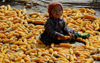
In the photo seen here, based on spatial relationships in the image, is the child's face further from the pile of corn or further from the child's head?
the pile of corn

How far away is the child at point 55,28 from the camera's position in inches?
148

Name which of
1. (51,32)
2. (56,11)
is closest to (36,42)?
(51,32)

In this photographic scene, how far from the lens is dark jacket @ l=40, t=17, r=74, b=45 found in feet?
12.5

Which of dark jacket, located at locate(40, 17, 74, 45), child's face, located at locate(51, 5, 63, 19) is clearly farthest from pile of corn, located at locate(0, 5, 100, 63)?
child's face, located at locate(51, 5, 63, 19)

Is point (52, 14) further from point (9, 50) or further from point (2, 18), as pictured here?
point (2, 18)

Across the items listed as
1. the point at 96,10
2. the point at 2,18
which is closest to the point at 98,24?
the point at 96,10

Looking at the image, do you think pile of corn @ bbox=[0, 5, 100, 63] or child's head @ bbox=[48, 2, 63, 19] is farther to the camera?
child's head @ bbox=[48, 2, 63, 19]

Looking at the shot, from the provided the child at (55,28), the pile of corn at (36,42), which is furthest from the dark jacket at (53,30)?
the pile of corn at (36,42)

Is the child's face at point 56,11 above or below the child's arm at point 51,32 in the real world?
above

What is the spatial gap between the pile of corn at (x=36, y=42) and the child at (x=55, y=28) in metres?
0.14

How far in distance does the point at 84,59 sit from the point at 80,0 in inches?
161

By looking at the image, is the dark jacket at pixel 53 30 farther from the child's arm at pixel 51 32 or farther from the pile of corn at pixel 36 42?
the pile of corn at pixel 36 42

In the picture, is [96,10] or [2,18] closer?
[2,18]

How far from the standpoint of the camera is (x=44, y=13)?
5.96 metres
